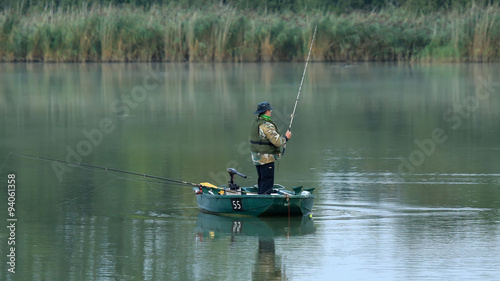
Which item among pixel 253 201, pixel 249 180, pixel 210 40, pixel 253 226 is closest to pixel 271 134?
pixel 253 201

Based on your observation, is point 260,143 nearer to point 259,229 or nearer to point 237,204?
point 237,204

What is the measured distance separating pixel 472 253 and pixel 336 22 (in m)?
28.6

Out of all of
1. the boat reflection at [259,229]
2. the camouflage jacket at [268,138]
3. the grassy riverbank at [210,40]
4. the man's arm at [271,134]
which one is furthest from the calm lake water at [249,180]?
the grassy riverbank at [210,40]

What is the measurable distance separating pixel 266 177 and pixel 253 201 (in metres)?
0.42

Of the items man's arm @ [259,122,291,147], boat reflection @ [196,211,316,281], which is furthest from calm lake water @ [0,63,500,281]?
man's arm @ [259,122,291,147]

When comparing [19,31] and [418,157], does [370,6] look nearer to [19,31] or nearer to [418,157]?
[19,31]

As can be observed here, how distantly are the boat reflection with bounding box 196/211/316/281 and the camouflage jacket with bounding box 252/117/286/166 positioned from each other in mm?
605

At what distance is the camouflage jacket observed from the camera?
36.1 feet

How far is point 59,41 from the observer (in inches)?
1451

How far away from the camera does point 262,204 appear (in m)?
10.8

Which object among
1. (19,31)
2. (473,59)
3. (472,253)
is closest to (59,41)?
(19,31)

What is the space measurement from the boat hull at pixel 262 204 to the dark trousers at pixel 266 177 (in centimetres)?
32

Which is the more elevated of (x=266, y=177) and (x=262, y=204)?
(x=266, y=177)

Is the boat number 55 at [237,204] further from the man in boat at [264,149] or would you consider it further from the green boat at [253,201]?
the man in boat at [264,149]
